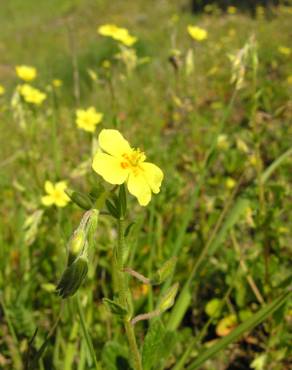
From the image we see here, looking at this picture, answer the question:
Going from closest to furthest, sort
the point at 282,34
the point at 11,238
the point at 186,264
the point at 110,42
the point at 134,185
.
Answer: the point at 134,185 → the point at 186,264 → the point at 11,238 → the point at 282,34 → the point at 110,42

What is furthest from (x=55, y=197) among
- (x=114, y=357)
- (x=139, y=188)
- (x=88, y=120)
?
(x=139, y=188)

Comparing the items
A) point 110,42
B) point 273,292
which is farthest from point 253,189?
point 110,42

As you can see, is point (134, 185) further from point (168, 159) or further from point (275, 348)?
point (168, 159)

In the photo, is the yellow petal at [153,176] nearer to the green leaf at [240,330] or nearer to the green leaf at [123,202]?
the green leaf at [123,202]

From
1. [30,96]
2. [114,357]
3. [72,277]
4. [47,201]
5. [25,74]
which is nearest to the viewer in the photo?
[72,277]

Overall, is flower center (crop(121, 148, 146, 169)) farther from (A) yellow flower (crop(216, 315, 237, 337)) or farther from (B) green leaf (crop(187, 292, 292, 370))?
(A) yellow flower (crop(216, 315, 237, 337))

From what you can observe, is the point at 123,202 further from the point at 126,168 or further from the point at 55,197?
the point at 55,197

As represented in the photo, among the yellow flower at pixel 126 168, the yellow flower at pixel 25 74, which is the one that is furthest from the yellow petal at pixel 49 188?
the yellow flower at pixel 25 74
